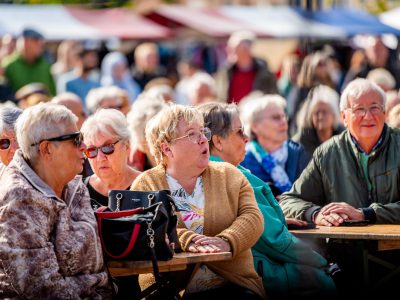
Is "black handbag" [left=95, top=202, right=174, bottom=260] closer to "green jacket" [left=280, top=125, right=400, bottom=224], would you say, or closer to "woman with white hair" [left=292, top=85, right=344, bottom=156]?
"green jacket" [left=280, top=125, right=400, bottom=224]

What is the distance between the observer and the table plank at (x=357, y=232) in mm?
6258

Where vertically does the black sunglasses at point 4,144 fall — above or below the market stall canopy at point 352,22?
below

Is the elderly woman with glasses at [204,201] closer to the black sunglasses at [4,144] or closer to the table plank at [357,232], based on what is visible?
the table plank at [357,232]

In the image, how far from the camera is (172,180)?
611 centimetres

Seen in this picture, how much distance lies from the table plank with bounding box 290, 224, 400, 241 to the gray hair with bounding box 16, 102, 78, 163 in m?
1.89

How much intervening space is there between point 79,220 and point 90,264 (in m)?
0.25

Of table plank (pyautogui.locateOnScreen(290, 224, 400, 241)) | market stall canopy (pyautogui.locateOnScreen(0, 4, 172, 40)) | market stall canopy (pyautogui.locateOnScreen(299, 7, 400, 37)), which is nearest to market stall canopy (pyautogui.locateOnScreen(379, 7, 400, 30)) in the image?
market stall canopy (pyautogui.locateOnScreen(299, 7, 400, 37))

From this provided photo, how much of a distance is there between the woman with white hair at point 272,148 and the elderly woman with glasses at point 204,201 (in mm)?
2325

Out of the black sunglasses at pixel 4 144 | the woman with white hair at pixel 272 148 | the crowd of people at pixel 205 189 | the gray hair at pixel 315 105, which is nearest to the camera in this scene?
the crowd of people at pixel 205 189

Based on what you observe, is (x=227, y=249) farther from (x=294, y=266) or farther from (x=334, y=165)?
(x=334, y=165)

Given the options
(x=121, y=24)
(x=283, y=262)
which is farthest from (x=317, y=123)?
(x=121, y=24)

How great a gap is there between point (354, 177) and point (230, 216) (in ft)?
4.75

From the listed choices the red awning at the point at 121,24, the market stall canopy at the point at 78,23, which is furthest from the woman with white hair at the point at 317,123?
the red awning at the point at 121,24

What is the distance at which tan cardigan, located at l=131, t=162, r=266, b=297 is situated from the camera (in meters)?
5.84
